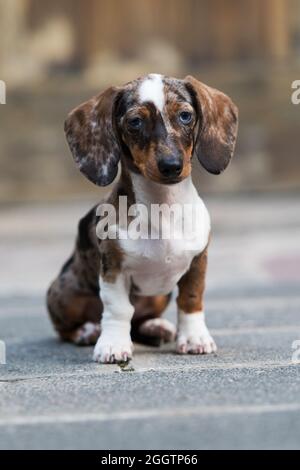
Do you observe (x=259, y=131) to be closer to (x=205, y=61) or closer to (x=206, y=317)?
(x=205, y=61)

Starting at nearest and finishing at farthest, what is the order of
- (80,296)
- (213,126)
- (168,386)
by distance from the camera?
(168,386), (213,126), (80,296)

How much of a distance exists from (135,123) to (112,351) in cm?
85

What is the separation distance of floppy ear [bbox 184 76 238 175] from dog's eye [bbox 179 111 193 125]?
4.4 inches

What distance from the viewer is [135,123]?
366 centimetres

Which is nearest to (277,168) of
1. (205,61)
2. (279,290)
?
(205,61)

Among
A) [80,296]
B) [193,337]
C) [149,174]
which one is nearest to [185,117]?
[149,174]

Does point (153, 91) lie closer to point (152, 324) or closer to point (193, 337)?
point (193, 337)

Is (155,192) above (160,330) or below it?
above

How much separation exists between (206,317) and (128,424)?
2.43 m

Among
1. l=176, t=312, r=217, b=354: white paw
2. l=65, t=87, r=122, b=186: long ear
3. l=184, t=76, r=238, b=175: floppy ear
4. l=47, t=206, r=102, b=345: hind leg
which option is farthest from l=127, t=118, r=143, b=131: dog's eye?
l=176, t=312, r=217, b=354: white paw

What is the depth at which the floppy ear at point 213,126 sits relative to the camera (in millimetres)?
3820

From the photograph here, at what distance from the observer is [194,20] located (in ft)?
32.8

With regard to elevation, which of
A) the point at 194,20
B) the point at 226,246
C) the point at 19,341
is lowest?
the point at 19,341

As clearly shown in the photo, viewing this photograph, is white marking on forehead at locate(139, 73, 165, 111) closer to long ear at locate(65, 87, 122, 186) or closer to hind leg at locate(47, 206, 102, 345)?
long ear at locate(65, 87, 122, 186)
